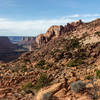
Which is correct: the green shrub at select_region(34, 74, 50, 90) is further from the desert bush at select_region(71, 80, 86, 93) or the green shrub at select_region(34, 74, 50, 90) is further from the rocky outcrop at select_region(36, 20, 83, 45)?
the rocky outcrop at select_region(36, 20, 83, 45)

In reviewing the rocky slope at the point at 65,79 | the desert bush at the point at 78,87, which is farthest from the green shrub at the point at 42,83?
the desert bush at the point at 78,87

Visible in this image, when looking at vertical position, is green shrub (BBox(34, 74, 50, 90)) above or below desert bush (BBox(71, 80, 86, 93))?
below

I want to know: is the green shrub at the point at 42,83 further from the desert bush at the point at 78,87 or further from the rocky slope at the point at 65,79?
the desert bush at the point at 78,87

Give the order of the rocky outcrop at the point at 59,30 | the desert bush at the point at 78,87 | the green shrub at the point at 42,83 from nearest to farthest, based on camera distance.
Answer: the desert bush at the point at 78,87 < the green shrub at the point at 42,83 < the rocky outcrop at the point at 59,30

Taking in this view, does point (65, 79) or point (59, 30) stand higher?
point (59, 30)

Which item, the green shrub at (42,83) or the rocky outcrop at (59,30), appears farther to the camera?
the rocky outcrop at (59,30)

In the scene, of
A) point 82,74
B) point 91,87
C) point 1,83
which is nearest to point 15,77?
point 1,83

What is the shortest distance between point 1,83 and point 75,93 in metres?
9.48

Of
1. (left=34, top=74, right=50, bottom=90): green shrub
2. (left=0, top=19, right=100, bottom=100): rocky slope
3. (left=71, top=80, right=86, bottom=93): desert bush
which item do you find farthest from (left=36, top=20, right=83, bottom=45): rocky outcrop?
(left=71, top=80, right=86, bottom=93): desert bush

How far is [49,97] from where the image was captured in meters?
10.5

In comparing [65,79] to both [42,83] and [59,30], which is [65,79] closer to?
[42,83]

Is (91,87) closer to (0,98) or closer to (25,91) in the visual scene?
(25,91)

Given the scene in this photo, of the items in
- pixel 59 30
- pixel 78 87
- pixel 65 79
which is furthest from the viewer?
pixel 59 30

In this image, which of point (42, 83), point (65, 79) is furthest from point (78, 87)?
point (42, 83)
